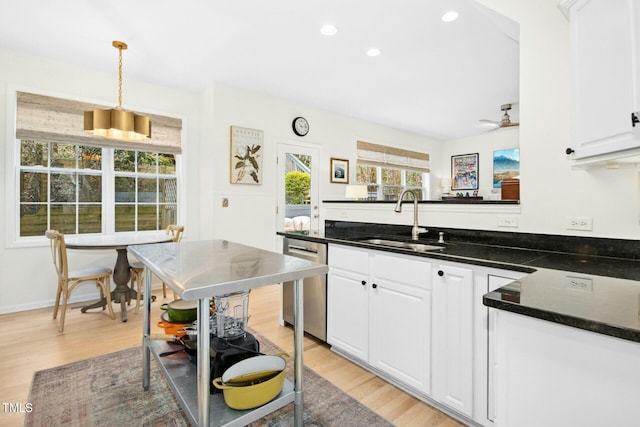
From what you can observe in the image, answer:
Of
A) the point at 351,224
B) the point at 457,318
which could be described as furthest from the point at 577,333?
the point at 351,224

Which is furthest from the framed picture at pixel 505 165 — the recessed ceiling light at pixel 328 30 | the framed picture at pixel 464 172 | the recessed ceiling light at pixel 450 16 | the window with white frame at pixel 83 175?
the window with white frame at pixel 83 175

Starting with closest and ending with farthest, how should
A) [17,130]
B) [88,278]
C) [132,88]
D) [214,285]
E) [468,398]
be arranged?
[214,285]
[468,398]
[88,278]
[17,130]
[132,88]

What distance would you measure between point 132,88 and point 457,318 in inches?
174

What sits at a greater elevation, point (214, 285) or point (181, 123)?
point (181, 123)

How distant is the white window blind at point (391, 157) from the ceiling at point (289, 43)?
1.39 meters

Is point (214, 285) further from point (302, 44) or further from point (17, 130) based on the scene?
point (17, 130)

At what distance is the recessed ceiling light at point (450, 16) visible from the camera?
2.67m

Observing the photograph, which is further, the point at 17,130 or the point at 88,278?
the point at 17,130

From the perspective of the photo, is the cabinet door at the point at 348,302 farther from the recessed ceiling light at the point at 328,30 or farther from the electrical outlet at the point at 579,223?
the recessed ceiling light at the point at 328,30

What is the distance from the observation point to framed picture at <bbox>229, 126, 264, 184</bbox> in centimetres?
430

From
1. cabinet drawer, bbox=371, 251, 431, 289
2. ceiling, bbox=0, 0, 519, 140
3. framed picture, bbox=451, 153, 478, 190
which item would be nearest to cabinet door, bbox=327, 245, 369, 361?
cabinet drawer, bbox=371, 251, 431, 289

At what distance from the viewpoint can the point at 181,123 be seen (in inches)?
172

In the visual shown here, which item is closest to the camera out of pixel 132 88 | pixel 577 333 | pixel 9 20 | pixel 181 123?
pixel 577 333

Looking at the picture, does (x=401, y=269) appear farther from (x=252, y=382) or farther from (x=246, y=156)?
(x=246, y=156)
